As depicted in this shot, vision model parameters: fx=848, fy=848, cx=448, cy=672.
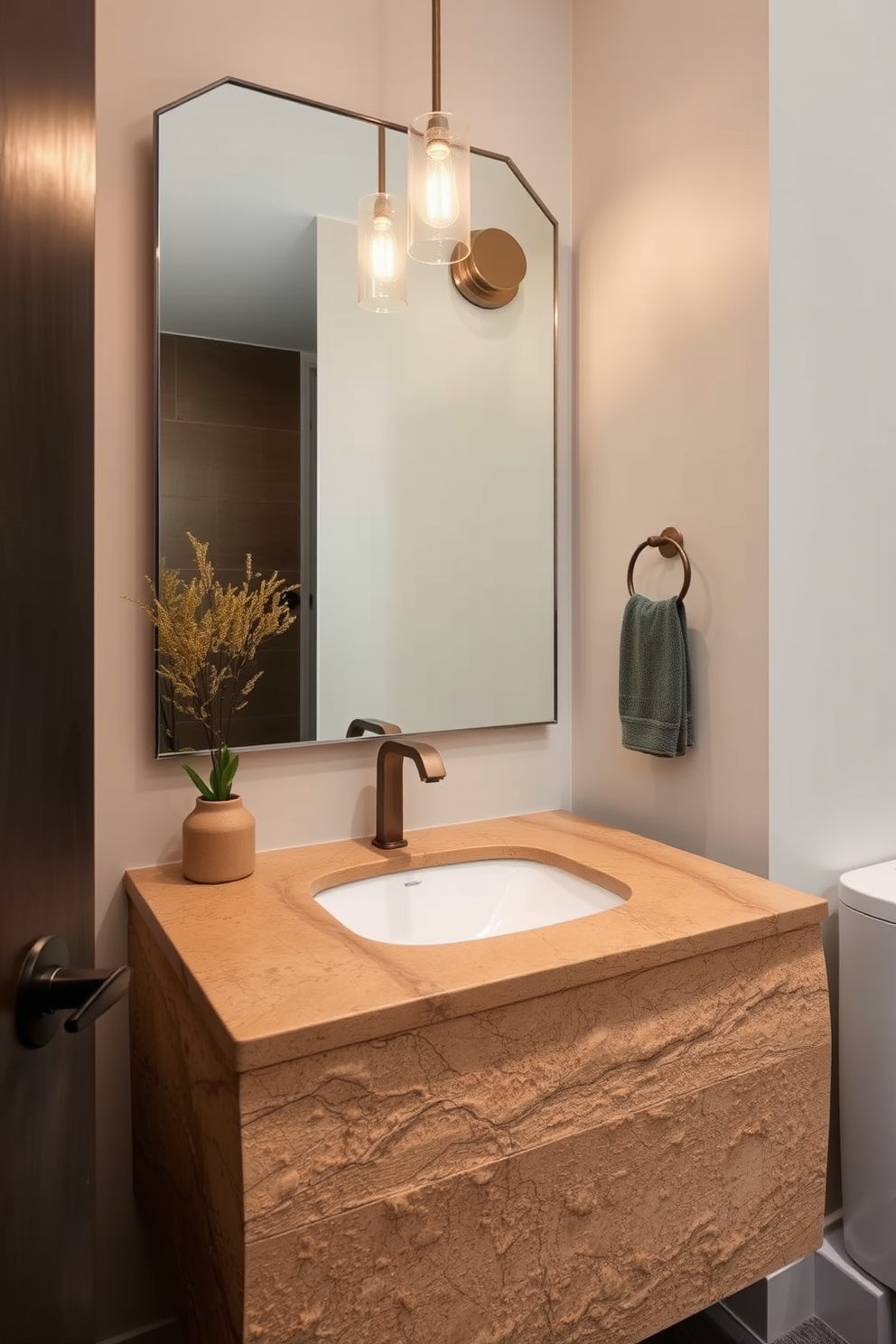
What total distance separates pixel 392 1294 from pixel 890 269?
1715 millimetres

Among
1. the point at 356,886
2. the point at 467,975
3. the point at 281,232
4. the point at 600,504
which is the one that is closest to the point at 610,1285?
the point at 467,975

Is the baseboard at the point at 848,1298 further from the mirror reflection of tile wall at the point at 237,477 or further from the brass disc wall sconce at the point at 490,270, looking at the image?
the brass disc wall sconce at the point at 490,270

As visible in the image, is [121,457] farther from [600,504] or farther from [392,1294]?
[392,1294]

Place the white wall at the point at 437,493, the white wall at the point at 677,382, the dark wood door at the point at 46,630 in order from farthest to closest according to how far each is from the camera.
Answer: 1. the white wall at the point at 437,493
2. the white wall at the point at 677,382
3. the dark wood door at the point at 46,630

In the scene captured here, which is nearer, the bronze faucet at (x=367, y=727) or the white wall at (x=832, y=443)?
the white wall at (x=832, y=443)

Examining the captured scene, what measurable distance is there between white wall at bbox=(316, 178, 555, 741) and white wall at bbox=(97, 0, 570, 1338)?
0.58 ft

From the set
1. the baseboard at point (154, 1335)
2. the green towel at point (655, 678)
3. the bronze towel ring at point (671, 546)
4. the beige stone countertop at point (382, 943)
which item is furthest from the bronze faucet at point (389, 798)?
the baseboard at point (154, 1335)

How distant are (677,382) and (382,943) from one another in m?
1.08

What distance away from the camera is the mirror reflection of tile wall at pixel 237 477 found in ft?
4.45

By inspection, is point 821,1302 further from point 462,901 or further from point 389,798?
point 389,798

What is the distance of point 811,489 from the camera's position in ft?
4.60

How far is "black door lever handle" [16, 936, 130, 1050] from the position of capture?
535 millimetres

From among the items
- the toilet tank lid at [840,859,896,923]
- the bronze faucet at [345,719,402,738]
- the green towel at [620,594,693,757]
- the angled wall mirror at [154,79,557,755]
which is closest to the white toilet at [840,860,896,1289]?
the toilet tank lid at [840,859,896,923]

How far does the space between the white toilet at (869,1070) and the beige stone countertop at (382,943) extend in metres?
0.23
